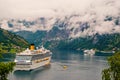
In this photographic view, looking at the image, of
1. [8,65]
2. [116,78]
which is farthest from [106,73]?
[8,65]

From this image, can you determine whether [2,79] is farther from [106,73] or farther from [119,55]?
[119,55]

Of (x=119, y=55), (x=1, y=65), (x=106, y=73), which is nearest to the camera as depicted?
(x=1, y=65)

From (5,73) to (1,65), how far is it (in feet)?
12.6

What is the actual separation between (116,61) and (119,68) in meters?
3.00

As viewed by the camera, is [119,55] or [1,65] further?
[119,55]

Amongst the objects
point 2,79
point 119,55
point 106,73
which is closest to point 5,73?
point 2,79

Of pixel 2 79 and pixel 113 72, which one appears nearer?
pixel 2 79

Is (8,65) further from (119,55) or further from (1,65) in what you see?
(119,55)

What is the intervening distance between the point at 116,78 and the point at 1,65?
1753 inches

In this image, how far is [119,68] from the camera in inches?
5310

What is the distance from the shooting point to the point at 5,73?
124125 mm

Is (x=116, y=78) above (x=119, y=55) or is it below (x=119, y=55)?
below

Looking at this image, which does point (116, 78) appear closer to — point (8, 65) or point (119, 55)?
point (119, 55)

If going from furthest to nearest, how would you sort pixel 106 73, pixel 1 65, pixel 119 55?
pixel 119 55 < pixel 106 73 < pixel 1 65
